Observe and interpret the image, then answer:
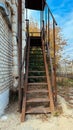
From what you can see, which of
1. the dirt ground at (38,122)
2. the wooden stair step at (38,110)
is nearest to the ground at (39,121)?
the dirt ground at (38,122)

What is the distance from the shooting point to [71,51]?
57.8ft

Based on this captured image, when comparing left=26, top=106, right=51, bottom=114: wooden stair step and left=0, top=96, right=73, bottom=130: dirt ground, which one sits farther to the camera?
left=26, top=106, right=51, bottom=114: wooden stair step

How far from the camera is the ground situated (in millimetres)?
4570

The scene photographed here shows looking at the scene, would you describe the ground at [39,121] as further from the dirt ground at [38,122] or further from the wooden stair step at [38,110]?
the wooden stair step at [38,110]

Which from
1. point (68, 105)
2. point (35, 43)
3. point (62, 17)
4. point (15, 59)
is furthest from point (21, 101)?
point (62, 17)

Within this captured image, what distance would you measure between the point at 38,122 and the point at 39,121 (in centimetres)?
6

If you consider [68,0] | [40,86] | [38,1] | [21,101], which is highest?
[68,0]

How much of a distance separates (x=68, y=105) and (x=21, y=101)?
155cm

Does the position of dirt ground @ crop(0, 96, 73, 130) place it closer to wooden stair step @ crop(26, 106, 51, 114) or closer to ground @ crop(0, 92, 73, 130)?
ground @ crop(0, 92, 73, 130)

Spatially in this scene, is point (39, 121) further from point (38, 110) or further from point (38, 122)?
point (38, 110)

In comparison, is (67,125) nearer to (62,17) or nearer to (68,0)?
(68,0)

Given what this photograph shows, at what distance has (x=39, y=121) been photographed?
4.92 meters

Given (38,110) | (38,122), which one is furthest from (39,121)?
(38,110)

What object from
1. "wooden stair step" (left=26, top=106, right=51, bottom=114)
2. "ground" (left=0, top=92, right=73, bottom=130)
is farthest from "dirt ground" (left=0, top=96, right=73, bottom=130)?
"wooden stair step" (left=26, top=106, right=51, bottom=114)
